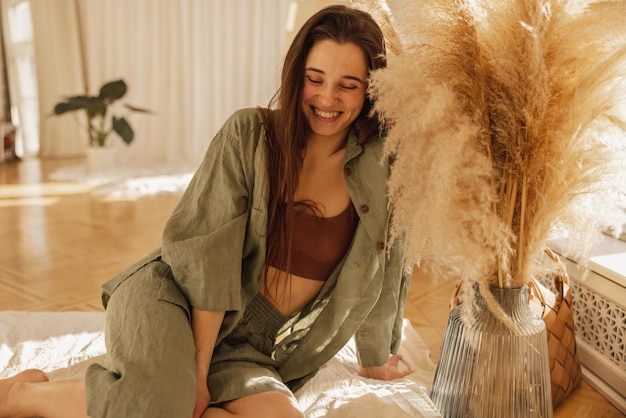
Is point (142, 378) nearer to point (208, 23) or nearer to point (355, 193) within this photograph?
point (355, 193)

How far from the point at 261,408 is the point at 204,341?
0.20 meters

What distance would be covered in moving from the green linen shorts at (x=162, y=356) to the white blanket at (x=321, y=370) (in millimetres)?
226

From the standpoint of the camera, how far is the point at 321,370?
79.0 inches

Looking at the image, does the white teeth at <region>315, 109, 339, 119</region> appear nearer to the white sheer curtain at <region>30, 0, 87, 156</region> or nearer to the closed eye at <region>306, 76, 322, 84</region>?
the closed eye at <region>306, 76, 322, 84</region>

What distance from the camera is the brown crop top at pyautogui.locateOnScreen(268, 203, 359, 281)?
1615mm

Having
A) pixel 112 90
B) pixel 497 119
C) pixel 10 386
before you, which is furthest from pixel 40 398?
pixel 112 90

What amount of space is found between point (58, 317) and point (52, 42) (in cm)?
538

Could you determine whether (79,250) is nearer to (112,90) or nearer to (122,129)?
(122,129)

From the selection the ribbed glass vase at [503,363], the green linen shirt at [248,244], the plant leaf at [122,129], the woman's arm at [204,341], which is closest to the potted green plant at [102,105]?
the plant leaf at [122,129]

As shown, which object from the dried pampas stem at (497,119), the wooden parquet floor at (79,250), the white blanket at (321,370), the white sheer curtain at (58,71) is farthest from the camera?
the white sheer curtain at (58,71)

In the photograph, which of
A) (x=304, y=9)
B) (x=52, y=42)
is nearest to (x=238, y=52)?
(x=52, y=42)

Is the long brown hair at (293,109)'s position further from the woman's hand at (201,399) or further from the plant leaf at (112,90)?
the plant leaf at (112,90)

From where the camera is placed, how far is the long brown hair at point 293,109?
1.50 metres

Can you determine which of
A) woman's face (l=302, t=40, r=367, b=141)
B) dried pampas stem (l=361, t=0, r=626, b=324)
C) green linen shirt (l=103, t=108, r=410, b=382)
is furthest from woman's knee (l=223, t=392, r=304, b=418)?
woman's face (l=302, t=40, r=367, b=141)
